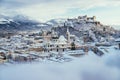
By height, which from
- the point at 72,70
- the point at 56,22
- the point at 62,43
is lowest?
the point at 72,70

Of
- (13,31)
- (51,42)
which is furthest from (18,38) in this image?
(51,42)

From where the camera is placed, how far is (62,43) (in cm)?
268

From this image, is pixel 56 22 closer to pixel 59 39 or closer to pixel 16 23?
pixel 59 39

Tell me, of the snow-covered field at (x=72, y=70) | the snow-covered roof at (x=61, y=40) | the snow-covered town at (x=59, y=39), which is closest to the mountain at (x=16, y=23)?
the snow-covered town at (x=59, y=39)

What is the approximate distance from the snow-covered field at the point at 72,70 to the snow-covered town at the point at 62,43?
0.04 m

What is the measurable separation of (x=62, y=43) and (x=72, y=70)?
237 mm

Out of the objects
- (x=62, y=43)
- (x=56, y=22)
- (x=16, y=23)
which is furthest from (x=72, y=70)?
(x=16, y=23)

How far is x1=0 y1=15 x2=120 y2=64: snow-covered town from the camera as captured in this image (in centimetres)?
263

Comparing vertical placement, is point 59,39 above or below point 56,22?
below

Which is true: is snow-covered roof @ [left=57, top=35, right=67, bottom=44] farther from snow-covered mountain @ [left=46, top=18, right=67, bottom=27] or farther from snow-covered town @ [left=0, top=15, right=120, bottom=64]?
snow-covered mountain @ [left=46, top=18, right=67, bottom=27]

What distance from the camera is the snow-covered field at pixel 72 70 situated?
2605 mm

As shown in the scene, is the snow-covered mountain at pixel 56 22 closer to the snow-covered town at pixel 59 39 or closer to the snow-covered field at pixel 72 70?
the snow-covered town at pixel 59 39
